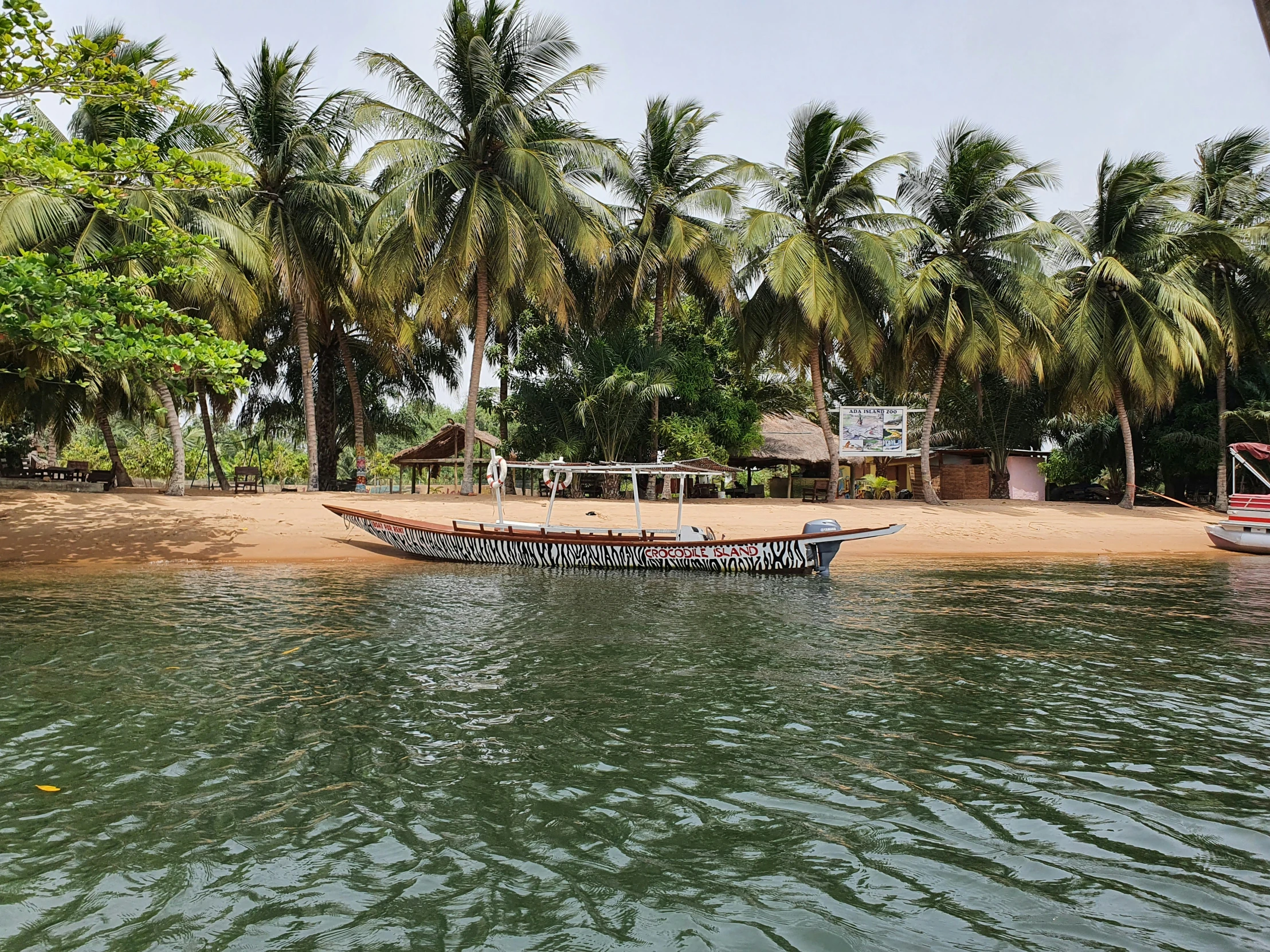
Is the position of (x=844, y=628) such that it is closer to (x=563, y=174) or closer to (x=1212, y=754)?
(x=1212, y=754)

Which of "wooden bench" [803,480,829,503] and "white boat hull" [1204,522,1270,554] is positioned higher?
"wooden bench" [803,480,829,503]

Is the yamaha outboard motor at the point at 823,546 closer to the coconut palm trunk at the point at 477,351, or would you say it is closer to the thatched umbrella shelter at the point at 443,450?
the coconut palm trunk at the point at 477,351

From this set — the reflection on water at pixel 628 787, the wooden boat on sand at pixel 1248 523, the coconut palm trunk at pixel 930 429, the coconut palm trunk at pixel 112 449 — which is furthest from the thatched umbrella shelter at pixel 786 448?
the reflection on water at pixel 628 787

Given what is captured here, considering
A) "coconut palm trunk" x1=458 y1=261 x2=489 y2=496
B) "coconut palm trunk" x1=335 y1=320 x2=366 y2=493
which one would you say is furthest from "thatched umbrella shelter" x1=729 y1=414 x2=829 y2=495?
"coconut palm trunk" x1=335 y1=320 x2=366 y2=493

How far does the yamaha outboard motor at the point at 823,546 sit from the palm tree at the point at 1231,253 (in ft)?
69.4

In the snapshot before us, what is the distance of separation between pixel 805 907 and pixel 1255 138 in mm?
35984

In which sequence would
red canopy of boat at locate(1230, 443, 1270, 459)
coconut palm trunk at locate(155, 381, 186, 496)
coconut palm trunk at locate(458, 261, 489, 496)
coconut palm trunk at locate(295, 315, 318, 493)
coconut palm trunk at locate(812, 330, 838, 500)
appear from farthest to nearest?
coconut palm trunk at locate(812, 330, 838, 500), coconut palm trunk at locate(295, 315, 318, 493), coconut palm trunk at locate(458, 261, 489, 496), coconut palm trunk at locate(155, 381, 186, 496), red canopy of boat at locate(1230, 443, 1270, 459)

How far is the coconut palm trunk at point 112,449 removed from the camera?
2669cm

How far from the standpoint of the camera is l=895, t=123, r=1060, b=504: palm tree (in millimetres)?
26266

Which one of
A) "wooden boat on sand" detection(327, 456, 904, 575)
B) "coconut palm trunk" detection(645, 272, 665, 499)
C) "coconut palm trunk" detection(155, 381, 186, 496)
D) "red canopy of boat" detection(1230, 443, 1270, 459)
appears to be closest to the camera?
"wooden boat on sand" detection(327, 456, 904, 575)

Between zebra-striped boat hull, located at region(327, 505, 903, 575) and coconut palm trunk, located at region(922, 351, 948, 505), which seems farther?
coconut palm trunk, located at region(922, 351, 948, 505)

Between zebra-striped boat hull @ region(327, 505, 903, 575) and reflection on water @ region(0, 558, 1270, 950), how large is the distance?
5.39 m

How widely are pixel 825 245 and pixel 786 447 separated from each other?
10762 millimetres

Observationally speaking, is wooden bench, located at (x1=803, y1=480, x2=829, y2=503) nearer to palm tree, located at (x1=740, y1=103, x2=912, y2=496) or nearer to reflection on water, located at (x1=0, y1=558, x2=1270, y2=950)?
palm tree, located at (x1=740, y1=103, x2=912, y2=496)
